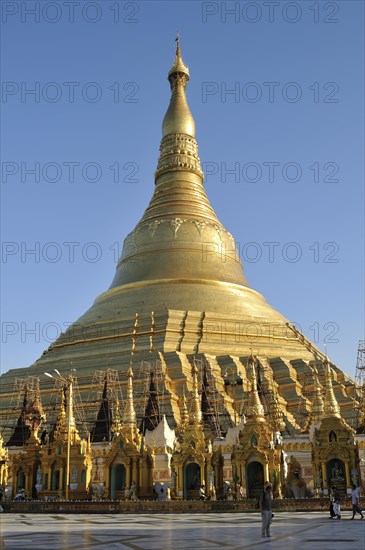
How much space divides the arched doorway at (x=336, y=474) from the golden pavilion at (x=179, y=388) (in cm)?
5

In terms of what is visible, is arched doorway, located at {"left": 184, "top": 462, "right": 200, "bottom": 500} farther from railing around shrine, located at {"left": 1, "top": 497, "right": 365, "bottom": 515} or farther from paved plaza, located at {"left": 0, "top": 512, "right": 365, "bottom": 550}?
paved plaza, located at {"left": 0, "top": 512, "right": 365, "bottom": 550}

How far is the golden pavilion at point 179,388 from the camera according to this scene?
26219mm

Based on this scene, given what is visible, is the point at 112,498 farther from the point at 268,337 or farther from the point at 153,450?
the point at 268,337

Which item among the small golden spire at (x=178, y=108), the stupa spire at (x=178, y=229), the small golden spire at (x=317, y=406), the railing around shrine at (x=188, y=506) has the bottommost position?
the railing around shrine at (x=188, y=506)

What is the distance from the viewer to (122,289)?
48844 millimetres

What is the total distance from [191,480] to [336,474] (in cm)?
585

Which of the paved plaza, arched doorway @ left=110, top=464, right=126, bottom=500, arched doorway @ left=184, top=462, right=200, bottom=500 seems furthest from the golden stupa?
the paved plaza

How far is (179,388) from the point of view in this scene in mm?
37125

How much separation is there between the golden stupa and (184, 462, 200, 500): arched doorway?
7.36 meters

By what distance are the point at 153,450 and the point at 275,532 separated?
17029 mm

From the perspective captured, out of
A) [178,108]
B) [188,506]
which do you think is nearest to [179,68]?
[178,108]

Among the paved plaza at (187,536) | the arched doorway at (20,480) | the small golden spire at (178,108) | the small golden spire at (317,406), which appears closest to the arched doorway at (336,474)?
the small golden spire at (317,406)

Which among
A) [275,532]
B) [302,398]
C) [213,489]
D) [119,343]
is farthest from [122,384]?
[275,532]

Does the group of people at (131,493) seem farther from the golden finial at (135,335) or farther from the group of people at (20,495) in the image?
the golden finial at (135,335)
